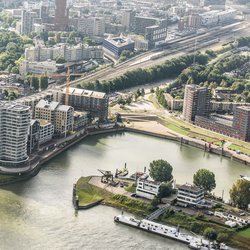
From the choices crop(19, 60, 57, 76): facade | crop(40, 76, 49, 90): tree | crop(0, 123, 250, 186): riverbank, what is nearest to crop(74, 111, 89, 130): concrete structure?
crop(0, 123, 250, 186): riverbank

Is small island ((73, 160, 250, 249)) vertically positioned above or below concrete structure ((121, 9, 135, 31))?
below

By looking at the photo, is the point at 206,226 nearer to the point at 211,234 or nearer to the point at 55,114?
the point at 211,234

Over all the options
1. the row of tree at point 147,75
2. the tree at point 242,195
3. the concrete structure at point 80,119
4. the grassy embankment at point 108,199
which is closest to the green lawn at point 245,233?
the tree at point 242,195

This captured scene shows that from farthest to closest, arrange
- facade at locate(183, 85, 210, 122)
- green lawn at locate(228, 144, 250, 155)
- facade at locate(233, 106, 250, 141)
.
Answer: facade at locate(183, 85, 210, 122) → facade at locate(233, 106, 250, 141) → green lawn at locate(228, 144, 250, 155)

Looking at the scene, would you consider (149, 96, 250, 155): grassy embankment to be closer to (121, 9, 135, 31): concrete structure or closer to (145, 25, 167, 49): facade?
(145, 25, 167, 49): facade

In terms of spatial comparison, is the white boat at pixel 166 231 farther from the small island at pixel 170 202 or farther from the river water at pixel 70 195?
the small island at pixel 170 202

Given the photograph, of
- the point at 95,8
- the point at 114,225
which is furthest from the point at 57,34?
the point at 114,225
